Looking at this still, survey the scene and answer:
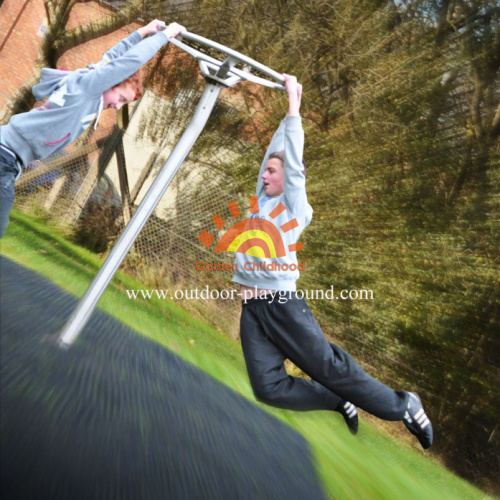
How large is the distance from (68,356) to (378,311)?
3.75 meters

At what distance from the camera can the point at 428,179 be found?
19.6ft

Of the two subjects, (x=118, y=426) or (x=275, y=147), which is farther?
(x=275, y=147)

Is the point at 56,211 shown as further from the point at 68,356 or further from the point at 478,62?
the point at 478,62

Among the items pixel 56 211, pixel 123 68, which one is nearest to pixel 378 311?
pixel 56 211

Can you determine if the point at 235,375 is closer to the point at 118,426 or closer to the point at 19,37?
the point at 118,426

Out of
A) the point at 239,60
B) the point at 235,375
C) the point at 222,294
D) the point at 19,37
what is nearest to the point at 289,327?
the point at 239,60

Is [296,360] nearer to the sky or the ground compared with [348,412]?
nearer to the sky

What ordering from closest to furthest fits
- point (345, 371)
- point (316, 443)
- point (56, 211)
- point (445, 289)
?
point (345, 371) < point (316, 443) < point (445, 289) < point (56, 211)

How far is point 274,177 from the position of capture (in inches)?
111

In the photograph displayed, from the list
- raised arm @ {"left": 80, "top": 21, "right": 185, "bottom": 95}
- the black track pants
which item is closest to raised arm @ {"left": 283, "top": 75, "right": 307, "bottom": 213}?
the black track pants

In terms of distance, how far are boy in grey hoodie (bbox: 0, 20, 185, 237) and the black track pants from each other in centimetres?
111

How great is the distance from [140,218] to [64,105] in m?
0.59

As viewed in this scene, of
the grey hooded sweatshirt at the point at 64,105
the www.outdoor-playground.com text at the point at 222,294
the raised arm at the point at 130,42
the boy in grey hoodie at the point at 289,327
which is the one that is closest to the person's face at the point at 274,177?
the boy in grey hoodie at the point at 289,327

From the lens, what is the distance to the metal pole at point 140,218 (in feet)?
9.15
